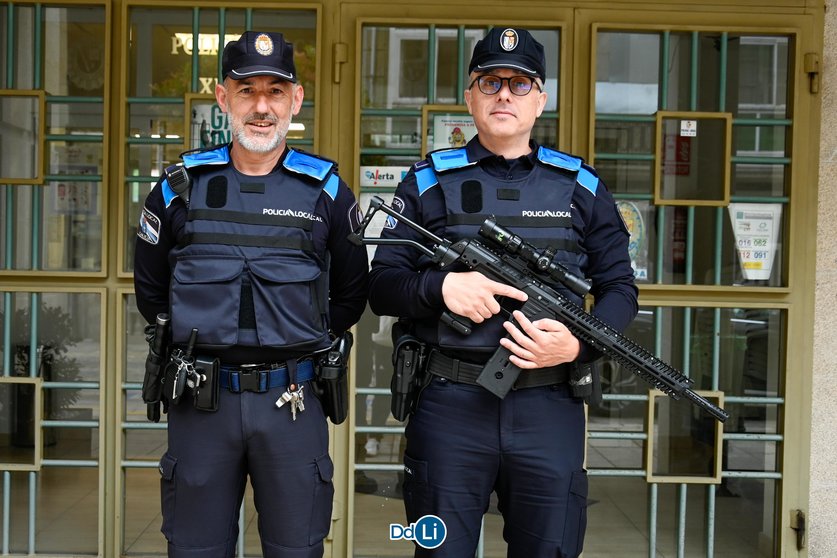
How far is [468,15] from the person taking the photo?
4.02 metres

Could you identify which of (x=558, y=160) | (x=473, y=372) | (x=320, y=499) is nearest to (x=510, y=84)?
(x=558, y=160)

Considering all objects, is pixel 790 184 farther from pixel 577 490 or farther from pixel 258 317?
pixel 258 317

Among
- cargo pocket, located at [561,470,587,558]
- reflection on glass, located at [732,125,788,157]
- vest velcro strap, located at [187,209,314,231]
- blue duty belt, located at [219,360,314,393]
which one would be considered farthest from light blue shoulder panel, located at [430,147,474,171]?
reflection on glass, located at [732,125,788,157]

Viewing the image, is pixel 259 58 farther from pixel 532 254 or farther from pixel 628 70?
pixel 628 70

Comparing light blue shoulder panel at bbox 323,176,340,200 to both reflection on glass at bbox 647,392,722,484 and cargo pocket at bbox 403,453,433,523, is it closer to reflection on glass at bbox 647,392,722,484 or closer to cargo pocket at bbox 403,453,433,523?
cargo pocket at bbox 403,453,433,523

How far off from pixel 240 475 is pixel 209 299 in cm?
55

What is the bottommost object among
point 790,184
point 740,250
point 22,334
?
point 22,334

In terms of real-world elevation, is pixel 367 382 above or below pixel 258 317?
below

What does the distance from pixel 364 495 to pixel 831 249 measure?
2395 millimetres

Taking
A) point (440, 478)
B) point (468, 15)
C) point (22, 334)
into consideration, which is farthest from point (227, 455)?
point (468, 15)

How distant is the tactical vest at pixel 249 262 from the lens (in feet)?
8.60

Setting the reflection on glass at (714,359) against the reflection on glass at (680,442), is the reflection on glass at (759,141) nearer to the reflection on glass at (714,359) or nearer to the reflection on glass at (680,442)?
the reflection on glass at (714,359)

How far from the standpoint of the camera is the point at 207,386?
8.51ft

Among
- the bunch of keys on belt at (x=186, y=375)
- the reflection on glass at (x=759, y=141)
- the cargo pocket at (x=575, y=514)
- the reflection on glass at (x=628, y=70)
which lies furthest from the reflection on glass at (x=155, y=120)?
the reflection on glass at (x=759, y=141)
